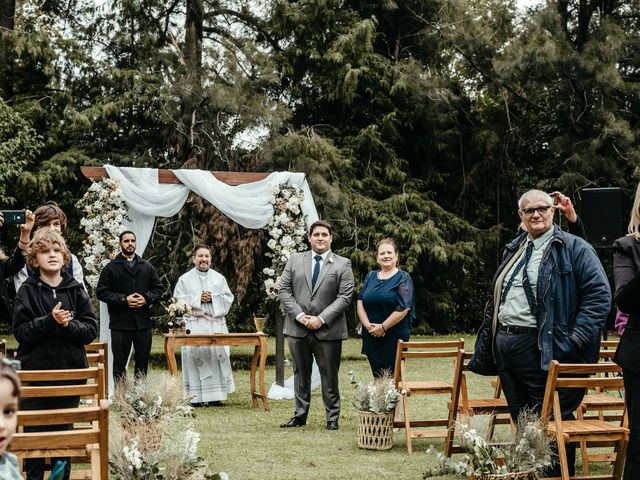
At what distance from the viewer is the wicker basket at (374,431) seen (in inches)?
291

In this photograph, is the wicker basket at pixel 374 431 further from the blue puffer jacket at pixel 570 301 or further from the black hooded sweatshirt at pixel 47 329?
the black hooded sweatshirt at pixel 47 329

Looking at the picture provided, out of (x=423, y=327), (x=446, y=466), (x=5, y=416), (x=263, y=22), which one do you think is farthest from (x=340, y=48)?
(x=5, y=416)

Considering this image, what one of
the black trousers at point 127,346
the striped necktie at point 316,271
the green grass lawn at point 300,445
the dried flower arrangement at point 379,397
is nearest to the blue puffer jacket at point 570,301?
the green grass lawn at point 300,445

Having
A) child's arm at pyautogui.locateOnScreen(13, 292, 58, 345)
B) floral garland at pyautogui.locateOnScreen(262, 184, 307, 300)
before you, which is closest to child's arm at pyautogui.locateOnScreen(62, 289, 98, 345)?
child's arm at pyautogui.locateOnScreen(13, 292, 58, 345)

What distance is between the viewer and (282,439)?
805cm

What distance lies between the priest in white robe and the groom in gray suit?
2215mm

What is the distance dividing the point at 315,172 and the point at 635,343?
42.9 ft

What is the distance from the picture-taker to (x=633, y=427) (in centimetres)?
445

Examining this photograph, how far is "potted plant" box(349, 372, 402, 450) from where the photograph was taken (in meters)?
7.33

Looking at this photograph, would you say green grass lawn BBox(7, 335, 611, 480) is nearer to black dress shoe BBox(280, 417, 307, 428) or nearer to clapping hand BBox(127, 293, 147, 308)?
black dress shoe BBox(280, 417, 307, 428)

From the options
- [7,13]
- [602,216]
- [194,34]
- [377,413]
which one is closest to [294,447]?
[377,413]

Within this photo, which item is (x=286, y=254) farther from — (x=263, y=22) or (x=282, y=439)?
(x=263, y=22)

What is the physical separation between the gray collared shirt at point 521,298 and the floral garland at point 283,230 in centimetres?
609

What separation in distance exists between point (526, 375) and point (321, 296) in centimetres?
352
